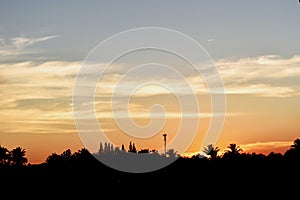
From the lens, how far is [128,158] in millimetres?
89500

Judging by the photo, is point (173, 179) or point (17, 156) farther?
point (17, 156)

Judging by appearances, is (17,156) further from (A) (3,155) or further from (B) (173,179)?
(B) (173,179)

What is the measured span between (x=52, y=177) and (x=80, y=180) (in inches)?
130

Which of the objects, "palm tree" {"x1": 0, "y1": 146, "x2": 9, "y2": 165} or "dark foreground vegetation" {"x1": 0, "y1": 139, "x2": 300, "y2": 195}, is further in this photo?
"palm tree" {"x1": 0, "y1": 146, "x2": 9, "y2": 165}

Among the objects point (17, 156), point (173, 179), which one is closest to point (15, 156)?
point (17, 156)

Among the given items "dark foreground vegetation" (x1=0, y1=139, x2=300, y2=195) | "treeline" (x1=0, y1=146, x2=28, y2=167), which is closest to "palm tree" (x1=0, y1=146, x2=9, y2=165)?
"treeline" (x1=0, y1=146, x2=28, y2=167)

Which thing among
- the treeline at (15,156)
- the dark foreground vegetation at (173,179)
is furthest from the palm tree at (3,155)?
the dark foreground vegetation at (173,179)

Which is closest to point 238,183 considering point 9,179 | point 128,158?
point 9,179

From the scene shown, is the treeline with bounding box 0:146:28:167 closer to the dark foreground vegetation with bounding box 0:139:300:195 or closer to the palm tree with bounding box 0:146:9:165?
the palm tree with bounding box 0:146:9:165

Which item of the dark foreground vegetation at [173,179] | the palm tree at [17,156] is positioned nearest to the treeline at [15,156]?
the palm tree at [17,156]

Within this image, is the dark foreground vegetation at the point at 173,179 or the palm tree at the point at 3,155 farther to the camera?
the palm tree at the point at 3,155

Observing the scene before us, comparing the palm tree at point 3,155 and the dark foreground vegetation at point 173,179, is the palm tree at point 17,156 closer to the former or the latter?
the palm tree at point 3,155

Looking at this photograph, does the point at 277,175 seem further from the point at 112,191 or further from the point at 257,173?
the point at 112,191

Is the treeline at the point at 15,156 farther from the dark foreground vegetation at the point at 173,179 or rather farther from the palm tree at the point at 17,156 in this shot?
the dark foreground vegetation at the point at 173,179
